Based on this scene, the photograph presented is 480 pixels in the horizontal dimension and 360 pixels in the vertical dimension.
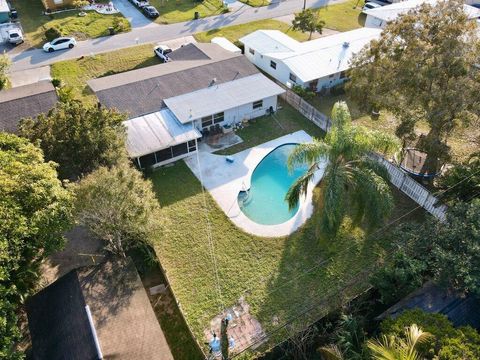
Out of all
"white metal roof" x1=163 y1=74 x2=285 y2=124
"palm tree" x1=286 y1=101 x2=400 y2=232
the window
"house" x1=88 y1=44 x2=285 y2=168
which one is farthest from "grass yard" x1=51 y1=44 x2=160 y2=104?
"palm tree" x1=286 y1=101 x2=400 y2=232

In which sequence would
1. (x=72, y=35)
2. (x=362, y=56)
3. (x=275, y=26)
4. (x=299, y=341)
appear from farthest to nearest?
(x=275, y=26)
(x=72, y=35)
(x=362, y=56)
(x=299, y=341)

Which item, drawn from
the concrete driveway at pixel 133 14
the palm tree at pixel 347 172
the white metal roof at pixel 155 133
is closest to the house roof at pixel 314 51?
the white metal roof at pixel 155 133

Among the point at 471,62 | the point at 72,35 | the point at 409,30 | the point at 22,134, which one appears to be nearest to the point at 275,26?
the point at 72,35

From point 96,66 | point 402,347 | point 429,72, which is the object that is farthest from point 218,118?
point 402,347

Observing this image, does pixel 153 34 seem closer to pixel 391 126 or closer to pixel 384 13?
pixel 384 13

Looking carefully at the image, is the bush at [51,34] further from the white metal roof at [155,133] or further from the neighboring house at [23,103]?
the white metal roof at [155,133]

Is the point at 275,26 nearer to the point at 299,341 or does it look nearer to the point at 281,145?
the point at 281,145

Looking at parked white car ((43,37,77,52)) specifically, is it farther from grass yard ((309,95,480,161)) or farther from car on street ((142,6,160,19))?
grass yard ((309,95,480,161))
